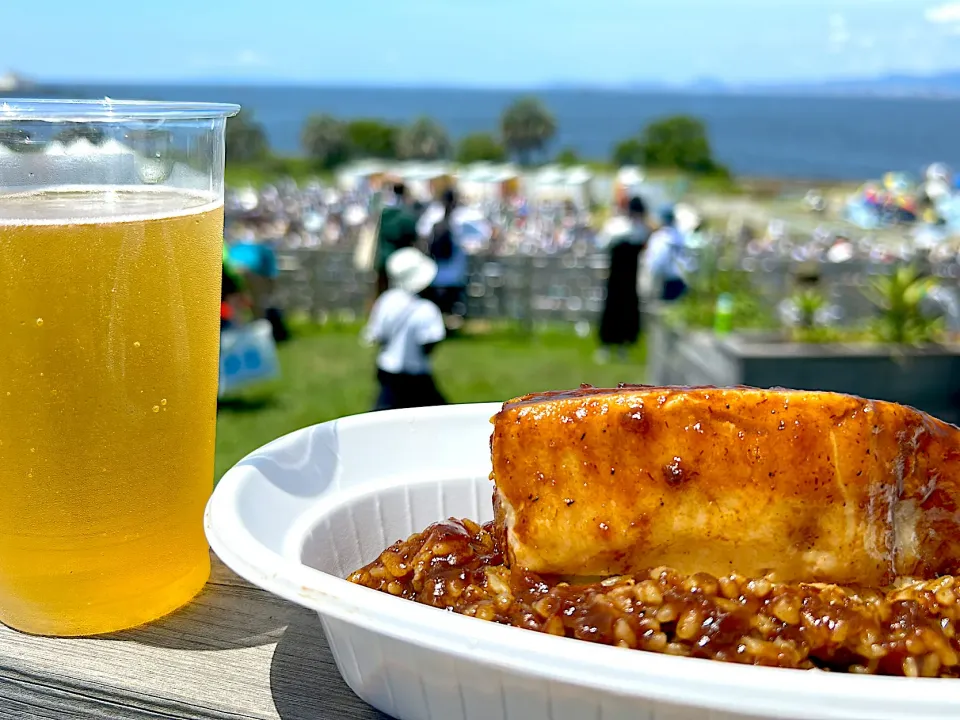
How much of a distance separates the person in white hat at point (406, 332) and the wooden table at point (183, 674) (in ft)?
20.0

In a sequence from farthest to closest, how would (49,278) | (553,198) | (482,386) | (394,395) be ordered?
(553,198) → (482,386) → (394,395) → (49,278)

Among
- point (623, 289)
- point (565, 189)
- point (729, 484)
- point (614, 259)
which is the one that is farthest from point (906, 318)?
point (565, 189)

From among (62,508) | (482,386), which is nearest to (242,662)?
(62,508)

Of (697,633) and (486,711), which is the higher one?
(697,633)

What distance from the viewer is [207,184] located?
1.46 metres

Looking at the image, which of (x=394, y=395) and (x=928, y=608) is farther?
(x=394, y=395)

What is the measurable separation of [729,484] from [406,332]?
257 inches

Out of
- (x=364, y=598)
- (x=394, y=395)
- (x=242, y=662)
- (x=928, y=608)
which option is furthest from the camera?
(x=394, y=395)

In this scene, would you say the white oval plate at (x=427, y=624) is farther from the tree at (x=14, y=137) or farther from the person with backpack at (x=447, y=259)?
the person with backpack at (x=447, y=259)

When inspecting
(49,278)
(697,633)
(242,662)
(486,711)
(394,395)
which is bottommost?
(394,395)

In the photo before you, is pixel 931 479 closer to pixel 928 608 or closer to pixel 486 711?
pixel 928 608

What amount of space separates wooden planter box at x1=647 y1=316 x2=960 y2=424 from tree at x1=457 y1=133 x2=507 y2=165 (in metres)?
49.2

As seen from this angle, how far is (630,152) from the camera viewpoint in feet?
184

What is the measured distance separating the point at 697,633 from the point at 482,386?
10005 millimetres
